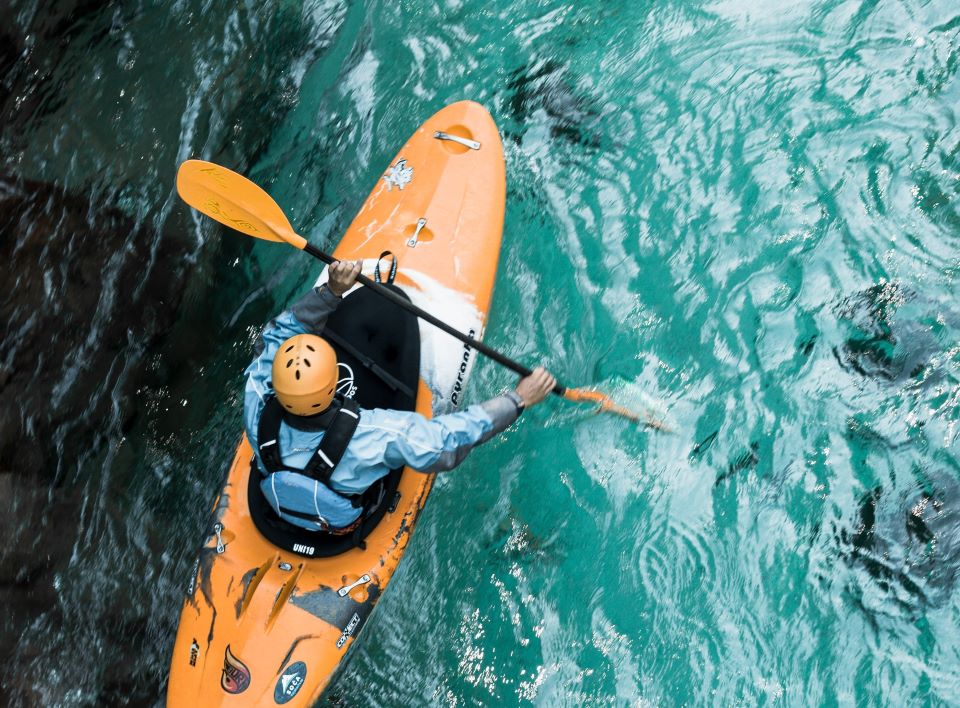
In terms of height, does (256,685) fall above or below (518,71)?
below

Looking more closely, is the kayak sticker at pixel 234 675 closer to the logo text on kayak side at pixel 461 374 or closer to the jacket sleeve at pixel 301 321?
the jacket sleeve at pixel 301 321

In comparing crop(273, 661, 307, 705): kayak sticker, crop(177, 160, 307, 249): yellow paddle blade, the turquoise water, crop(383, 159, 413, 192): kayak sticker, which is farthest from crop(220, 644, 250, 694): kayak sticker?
crop(383, 159, 413, 192): kayak sticker

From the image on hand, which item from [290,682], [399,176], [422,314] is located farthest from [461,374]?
[290,682]

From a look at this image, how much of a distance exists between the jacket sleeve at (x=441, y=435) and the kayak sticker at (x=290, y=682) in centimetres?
98

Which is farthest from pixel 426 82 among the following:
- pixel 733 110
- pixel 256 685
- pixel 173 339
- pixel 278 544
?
pixel 256 685

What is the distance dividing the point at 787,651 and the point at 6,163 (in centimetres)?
478

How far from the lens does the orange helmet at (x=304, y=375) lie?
2.96 meters

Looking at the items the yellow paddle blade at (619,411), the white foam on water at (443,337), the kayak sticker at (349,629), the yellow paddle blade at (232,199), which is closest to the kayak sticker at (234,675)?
the kayak sticker at (349,629)

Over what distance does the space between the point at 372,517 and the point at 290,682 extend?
2.48 feet

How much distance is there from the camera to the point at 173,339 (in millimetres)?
4930

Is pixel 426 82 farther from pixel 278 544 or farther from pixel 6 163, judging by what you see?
pixel 278 544

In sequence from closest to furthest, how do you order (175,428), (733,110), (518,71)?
(175,428) < (733,110) < (518,71)

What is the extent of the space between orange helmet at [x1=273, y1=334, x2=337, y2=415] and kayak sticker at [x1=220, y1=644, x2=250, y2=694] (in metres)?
1.19

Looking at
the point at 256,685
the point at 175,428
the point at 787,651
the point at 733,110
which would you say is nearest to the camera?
the point at 256,685
